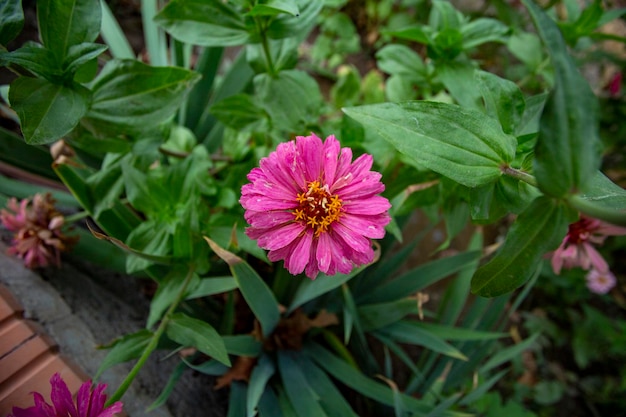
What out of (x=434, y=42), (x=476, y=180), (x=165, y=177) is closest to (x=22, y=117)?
(x=165, y=177)

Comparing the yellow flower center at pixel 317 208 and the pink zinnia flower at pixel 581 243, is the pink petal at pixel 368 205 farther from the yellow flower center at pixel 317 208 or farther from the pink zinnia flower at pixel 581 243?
the pink zinnia flower at pixel 581 243

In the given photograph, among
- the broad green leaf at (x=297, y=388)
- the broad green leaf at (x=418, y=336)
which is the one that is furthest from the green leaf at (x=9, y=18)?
→ the broad green leaf at (x=418, y=336)

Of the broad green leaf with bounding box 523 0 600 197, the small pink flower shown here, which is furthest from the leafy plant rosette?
the small pink flower

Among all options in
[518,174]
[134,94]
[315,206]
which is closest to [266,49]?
[134,94]

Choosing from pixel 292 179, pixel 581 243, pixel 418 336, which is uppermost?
pixel 292 179

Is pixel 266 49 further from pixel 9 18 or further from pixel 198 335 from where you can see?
pixel 198 335

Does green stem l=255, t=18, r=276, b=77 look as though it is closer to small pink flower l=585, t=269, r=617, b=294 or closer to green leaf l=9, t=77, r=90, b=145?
green leaf l=9, t=77, r=90, b=145
